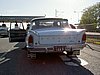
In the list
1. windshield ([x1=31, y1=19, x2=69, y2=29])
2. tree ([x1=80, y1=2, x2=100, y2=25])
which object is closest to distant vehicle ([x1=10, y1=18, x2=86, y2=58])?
windshield ([x1=31, y1=19, x2=69, y2=29])

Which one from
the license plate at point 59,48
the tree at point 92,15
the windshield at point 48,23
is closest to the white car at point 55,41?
the license plate at point 59,48

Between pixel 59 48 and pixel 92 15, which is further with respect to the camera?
pixel 92 15

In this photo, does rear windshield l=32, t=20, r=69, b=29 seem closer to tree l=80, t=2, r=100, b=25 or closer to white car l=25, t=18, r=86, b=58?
white car l=25, t=18, r=86, b=58

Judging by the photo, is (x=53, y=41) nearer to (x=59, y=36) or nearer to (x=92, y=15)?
(x=59, y=36)

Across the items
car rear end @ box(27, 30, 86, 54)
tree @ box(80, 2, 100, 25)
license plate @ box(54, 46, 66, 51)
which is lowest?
license plate @ box(54, 46, 66, 51)

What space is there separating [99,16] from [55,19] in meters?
85.5

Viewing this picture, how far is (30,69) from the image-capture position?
7953 millimetres

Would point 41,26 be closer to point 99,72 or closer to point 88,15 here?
point 99,72

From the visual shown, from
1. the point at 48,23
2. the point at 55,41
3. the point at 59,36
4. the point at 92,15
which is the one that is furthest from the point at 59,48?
the point at 92,15

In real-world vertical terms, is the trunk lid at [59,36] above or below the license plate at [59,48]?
above

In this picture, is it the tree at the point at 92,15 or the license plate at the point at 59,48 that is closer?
the license plate at the point at 59,48

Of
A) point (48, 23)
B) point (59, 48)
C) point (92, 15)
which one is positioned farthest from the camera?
point (92, 15)

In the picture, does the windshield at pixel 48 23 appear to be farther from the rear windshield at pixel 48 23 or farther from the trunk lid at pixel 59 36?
the trunk lid at pixel 59 36

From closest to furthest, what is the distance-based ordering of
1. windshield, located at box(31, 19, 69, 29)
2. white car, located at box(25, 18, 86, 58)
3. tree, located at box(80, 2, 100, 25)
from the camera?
white car, located at box(25, 18, 86, 58) < windshield, located at box(31, 19, 69, 29) < tree, located at box(80, 2, 100, 25)
